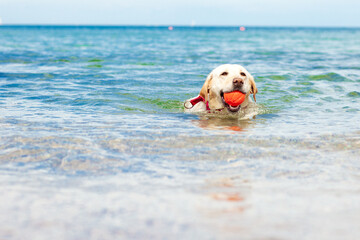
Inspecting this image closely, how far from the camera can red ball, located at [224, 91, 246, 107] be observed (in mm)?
6574

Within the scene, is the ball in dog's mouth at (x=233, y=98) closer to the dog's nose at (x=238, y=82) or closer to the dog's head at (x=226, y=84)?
the dog's head at (x=226, y=84)

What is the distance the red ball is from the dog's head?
56mm

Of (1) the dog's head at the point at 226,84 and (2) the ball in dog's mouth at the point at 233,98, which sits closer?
(1) the dog's head at the point at 226,84

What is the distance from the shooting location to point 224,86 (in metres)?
6.54

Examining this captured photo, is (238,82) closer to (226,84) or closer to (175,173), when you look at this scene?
(226,84)

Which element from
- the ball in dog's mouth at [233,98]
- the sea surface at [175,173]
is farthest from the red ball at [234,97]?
the sea surface at [175,173]

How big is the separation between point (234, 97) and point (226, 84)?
0.24 meters

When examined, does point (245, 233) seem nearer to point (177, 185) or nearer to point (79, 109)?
point (177, 185)

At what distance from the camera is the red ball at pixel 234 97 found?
6574 millimetres

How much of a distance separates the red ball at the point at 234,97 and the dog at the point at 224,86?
5cm

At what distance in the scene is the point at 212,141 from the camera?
488cm

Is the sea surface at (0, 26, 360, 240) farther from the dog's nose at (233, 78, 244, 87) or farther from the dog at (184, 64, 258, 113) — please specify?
the dog's nose at (233, 78, 244, 87)

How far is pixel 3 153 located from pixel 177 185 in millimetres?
1928

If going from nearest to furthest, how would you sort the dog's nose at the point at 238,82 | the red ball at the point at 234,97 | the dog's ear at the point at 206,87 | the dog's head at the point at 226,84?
the dog's nose at the point at 238,82
the dog's head at the point at 226,84
the red ball at the point at 234,97
the dog's ear at the point at 206,87
